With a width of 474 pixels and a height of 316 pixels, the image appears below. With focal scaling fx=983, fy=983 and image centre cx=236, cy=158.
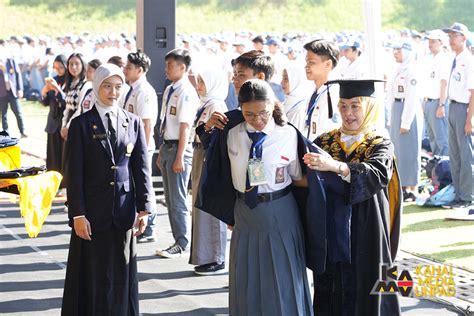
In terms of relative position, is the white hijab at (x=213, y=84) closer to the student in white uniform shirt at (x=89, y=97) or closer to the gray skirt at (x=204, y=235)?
the gray skirt at (x=204, y=235)

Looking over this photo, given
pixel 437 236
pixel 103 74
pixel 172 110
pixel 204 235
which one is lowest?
pixel 437 236

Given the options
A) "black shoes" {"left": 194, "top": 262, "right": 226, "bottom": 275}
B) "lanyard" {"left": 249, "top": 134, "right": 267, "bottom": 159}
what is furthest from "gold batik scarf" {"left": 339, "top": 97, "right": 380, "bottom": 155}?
"black shoes" {"left": 194, "top": 262, "right": 226, "bottom": 275}

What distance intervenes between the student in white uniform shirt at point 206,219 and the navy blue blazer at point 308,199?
2.60 metres

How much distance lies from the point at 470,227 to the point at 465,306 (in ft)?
11.6

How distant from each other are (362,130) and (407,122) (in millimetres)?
7115

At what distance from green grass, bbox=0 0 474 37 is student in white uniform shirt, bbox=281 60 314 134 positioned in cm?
3633

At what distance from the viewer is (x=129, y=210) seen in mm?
6586

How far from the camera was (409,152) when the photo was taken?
13086 mm

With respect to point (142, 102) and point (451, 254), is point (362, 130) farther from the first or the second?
point (142, 102)

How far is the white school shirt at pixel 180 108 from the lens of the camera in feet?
31.6

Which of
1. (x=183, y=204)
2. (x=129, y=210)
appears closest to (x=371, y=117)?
(x=129, y=210)

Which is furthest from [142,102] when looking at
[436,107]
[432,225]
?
[436,107]

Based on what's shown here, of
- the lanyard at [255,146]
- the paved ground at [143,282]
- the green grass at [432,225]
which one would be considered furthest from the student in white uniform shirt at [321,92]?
the green grass at [432,225]

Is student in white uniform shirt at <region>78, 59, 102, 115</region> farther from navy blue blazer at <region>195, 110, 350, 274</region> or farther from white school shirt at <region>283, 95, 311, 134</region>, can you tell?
navy blue blazer at <region>195, 110, 350, 274</region>
